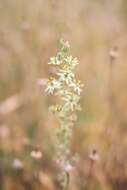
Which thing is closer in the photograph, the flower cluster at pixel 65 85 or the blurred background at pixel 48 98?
the flower cluster at pixel 65 85

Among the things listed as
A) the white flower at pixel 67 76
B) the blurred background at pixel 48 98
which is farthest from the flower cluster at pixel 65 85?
the blurred background at pixel 48 98

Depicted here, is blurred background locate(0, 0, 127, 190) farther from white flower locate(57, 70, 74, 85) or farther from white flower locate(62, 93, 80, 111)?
white flower locate(57, 70, 74, 85)

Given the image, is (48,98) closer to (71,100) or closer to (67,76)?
(71,100)

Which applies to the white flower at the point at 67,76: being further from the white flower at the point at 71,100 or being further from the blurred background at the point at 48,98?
the blurred background at the point at 48,98

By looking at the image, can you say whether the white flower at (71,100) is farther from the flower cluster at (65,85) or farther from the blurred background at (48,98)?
the blurred background at (48,98)

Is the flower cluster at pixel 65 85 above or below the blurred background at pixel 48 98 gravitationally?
below

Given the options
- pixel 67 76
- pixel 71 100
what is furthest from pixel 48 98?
pixel 67 76

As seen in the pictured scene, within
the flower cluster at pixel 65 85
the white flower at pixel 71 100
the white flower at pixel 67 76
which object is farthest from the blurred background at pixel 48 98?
the white flower at pixel 67 76

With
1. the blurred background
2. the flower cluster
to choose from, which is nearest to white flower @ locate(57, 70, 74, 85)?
the flower cluster

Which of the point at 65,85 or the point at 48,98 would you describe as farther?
the point at 48,98

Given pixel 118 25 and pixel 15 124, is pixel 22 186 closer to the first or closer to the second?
pixel 15 124
